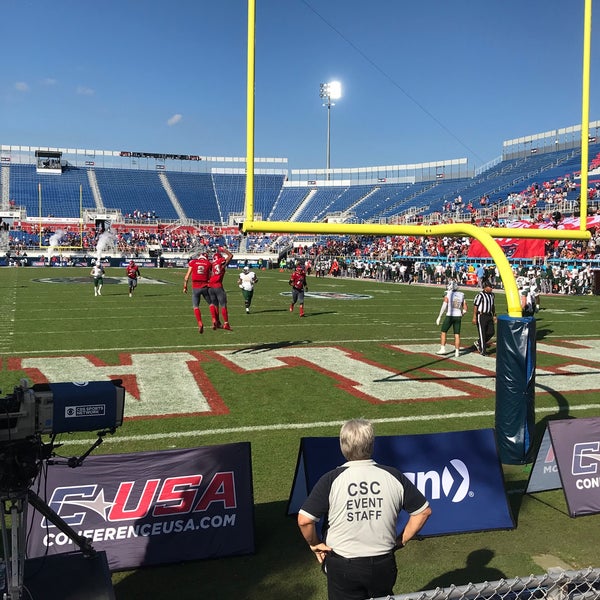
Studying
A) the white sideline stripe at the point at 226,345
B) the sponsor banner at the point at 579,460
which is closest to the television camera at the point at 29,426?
the sponsor banner at the point at 579,460

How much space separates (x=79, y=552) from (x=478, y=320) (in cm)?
1025

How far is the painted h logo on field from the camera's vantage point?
16.5ft

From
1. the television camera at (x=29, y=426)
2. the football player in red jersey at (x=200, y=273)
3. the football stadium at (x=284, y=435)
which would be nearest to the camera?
the television camera at (x=29, y=426)

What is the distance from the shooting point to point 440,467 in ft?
15.4

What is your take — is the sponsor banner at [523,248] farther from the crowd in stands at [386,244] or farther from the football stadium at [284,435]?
the football stadium at [284,435]

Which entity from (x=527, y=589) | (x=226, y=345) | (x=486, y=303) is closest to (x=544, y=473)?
(x=527, y=589)

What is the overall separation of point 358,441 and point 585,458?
3192 mm

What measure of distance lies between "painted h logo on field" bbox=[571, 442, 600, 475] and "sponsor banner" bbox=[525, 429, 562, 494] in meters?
0.21

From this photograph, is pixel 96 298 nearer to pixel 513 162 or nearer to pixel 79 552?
pixel 79 552

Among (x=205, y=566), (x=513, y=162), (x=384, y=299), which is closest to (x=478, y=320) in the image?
(x=205, y=566)

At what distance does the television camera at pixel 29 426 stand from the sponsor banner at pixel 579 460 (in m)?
3.68

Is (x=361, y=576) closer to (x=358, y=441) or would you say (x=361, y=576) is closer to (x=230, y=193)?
(x=358, y=441)

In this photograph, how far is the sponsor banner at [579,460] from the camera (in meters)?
4.95

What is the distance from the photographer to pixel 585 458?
5.05 meters
